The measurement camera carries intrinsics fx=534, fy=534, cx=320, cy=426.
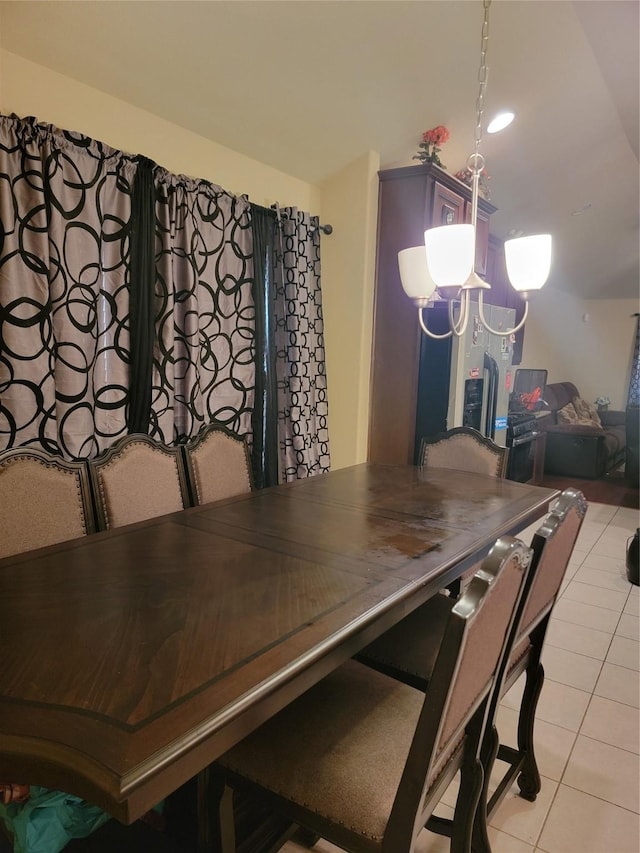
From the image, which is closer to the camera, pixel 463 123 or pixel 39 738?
pixel 39 738

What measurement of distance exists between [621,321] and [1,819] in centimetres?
931

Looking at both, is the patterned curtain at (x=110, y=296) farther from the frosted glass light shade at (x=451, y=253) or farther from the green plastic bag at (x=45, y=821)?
the frosted glass light shade at (x=451, y=253)

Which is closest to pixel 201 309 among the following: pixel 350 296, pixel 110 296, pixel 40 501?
pixel 110 296

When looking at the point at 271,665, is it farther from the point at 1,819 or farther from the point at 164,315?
the point at 164,315

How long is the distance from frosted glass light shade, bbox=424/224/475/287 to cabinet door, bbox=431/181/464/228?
68.9 inches

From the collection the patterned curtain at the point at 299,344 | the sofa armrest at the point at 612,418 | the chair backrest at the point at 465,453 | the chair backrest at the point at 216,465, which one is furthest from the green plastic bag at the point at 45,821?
the sofa armrest at the point at 612,418

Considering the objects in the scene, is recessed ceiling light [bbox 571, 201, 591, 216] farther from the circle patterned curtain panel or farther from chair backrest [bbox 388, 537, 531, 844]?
chair backrest [bbox 388, 537, 531, 844]

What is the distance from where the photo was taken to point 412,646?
1567 mm

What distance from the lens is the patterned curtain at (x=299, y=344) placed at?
3369 mm

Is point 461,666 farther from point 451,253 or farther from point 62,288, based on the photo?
point 62,288

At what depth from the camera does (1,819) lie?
145 centimetres

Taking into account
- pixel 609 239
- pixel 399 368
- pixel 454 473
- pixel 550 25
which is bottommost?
pixel 454 473

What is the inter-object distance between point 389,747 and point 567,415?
6.42 m

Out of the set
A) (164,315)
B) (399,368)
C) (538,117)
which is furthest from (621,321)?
(164,315)
